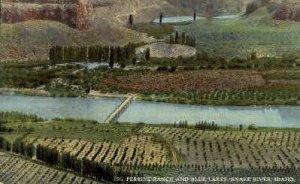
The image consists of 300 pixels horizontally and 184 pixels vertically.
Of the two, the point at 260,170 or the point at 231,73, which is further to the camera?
the point at 231,73

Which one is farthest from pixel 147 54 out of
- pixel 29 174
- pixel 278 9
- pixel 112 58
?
pixel 29 174

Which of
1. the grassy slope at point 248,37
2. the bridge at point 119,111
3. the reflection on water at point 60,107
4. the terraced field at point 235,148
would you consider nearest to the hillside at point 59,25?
the grassy slope at point 248,37

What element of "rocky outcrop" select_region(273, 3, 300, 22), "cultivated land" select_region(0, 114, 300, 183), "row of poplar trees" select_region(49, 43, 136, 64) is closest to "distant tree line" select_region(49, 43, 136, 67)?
"row of poplar trees" select_region(49, 43, 136, 64)

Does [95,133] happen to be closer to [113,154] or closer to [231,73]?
[113,154]

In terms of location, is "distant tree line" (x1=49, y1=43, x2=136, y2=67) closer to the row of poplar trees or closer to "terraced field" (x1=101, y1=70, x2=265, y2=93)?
the row of poplar trees

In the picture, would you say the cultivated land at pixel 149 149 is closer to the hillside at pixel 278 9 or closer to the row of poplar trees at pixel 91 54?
the row of poplar trees at pixel 91 54

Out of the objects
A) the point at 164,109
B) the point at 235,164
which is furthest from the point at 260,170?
the point at 164,109
